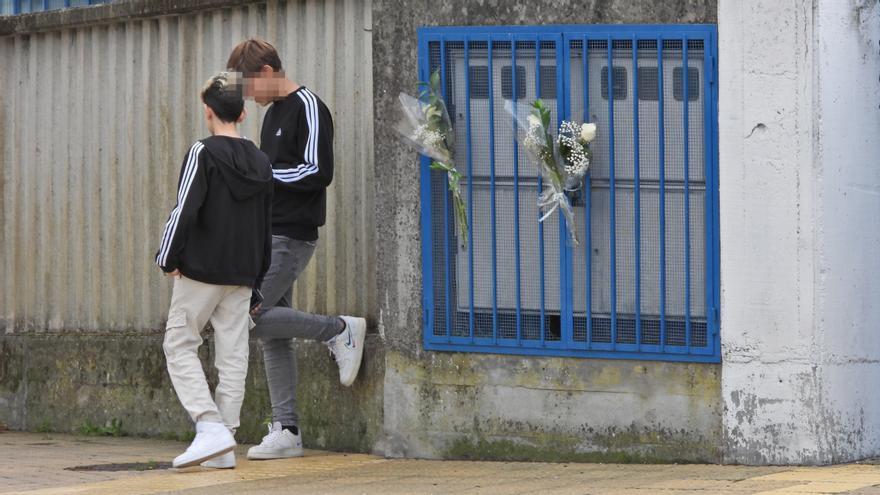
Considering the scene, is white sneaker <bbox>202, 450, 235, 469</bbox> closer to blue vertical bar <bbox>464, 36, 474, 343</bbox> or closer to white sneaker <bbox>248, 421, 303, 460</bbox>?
white sneaker <bbox>248, 421, 303, 460</bbox>

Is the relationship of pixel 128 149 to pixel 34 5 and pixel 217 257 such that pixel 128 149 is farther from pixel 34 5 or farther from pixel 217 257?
pixel 217 257

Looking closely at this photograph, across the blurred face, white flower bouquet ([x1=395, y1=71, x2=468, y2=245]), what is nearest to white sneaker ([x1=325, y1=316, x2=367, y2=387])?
white flower bouquet ([x1=395, y1=71, x2=468, y2=245])

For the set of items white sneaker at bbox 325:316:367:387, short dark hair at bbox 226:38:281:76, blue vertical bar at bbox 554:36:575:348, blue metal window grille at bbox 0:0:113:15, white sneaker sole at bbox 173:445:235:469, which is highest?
blue metal window grille at bbox 0:0:113:15

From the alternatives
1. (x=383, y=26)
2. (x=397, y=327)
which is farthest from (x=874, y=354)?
(x=383, y=26)

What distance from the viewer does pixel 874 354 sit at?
731 centimetres

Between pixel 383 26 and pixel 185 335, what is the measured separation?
1787 mm

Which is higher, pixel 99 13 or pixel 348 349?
pixel 99 13

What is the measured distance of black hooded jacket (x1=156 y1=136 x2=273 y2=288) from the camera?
7.11 m

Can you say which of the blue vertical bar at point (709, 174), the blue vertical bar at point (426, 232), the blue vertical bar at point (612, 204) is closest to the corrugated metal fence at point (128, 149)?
the blue vertical bar at point (426, 232)

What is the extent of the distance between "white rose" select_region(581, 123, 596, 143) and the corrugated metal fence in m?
1.37

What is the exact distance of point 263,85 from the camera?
7.73 metres

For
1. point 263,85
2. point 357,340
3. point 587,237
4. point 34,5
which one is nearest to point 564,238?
point 587,237

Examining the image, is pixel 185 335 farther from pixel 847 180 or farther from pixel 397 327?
pixel 847 180

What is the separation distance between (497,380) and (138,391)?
248 centimetres
